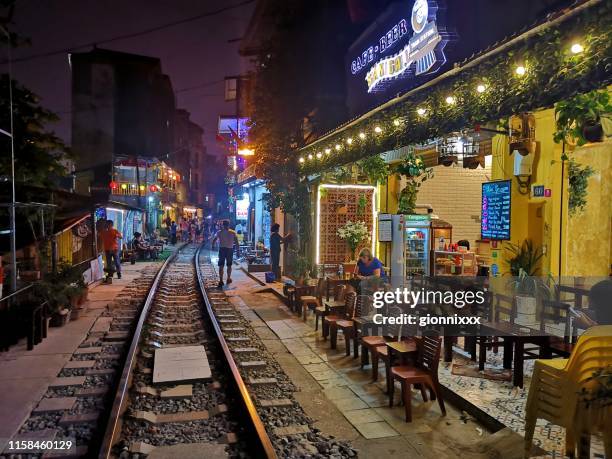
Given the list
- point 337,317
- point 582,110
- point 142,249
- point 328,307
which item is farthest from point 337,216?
point 142,249

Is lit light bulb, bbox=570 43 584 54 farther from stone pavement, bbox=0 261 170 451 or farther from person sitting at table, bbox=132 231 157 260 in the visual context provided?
person sitting at table, bbox=132 231 157 260

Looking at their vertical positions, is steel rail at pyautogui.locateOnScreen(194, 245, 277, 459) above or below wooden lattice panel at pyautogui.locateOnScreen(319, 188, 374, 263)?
below

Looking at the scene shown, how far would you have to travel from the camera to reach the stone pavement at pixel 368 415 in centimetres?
465

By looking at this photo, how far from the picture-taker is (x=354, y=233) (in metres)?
13.2

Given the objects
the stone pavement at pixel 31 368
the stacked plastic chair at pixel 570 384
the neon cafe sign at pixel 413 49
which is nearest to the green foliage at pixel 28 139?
the stone pavement at pixel 31 368

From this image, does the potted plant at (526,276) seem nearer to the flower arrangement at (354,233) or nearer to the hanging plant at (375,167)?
the hanging plant at (375,167)

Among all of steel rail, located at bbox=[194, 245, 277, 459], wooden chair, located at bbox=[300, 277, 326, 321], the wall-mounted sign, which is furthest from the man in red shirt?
the wall-mounted sign

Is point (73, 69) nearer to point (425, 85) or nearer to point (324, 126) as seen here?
point (324, 126)

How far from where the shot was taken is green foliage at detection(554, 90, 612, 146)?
4715mm

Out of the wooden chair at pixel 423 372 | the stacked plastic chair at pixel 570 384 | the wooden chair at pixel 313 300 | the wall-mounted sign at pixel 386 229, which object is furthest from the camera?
the wall-mounted sign at pixel 386 229

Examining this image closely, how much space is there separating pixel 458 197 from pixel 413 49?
5393mm

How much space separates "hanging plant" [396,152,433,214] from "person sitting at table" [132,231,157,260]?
1739cm

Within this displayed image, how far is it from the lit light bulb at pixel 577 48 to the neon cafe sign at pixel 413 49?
4726 mm

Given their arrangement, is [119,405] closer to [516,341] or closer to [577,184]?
[516,341]
